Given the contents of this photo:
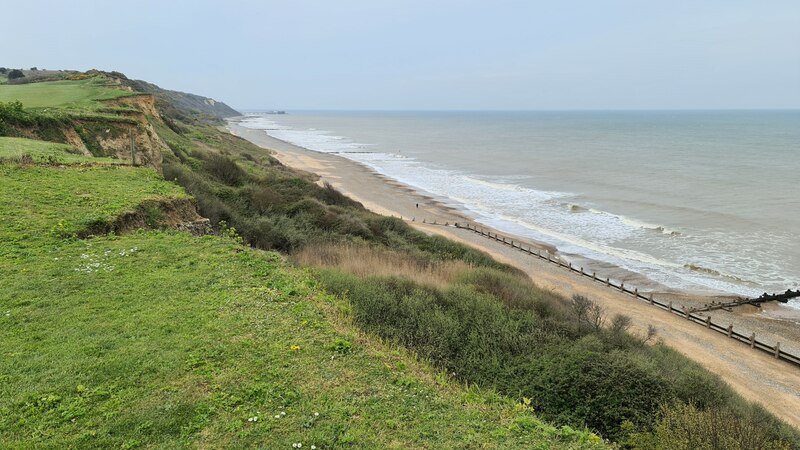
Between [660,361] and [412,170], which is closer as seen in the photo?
[660,361]

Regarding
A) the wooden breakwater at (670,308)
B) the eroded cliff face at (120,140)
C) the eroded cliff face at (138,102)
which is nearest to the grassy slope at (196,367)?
the eroded cliff face at (120,140)

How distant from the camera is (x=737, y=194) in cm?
4741

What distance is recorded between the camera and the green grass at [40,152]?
48.1ft

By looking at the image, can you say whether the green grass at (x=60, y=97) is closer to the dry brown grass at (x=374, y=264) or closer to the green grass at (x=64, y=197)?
the green grass at (x=64, y=197)

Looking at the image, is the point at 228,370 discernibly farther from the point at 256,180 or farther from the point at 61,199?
the point at 256,180

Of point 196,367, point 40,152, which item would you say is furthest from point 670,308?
point 40,152

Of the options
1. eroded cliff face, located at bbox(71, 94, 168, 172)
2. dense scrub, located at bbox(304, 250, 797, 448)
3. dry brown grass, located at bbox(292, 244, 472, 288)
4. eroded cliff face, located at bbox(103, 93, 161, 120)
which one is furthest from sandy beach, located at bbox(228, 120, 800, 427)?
eroded cliff face, located at bbox(103, 93, 161, 120)

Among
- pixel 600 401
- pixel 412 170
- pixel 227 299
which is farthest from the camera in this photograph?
pixel 412 170

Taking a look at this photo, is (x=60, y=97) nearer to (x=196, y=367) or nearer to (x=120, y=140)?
(x=120, y=140)

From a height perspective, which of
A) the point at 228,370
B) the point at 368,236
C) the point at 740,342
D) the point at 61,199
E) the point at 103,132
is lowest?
the point at 740,342

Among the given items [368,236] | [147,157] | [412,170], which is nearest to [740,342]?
[368,236]

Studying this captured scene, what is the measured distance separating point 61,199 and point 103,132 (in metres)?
10.9

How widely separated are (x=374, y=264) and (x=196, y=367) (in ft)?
27.2

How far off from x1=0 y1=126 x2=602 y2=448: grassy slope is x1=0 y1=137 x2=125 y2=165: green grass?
5503 mm
